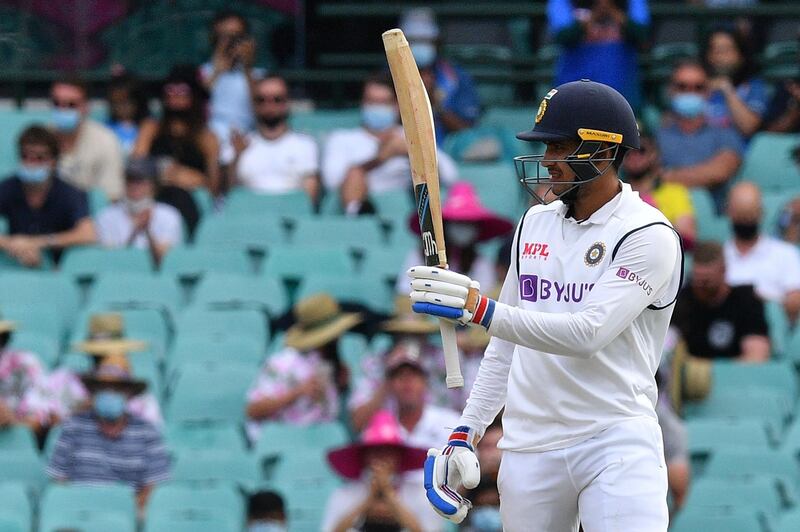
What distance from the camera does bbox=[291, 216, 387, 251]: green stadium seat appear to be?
11023 millimetres

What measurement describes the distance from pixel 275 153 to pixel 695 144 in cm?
285

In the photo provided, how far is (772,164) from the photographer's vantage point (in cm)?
1127

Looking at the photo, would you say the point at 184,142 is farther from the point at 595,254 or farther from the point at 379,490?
the point at 595,254

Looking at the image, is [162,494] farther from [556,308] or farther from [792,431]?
[556,308]

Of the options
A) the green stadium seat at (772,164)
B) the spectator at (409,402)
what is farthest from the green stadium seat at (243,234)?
the green stadium seat at (772,164)

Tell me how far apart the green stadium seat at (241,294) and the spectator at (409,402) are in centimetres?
140

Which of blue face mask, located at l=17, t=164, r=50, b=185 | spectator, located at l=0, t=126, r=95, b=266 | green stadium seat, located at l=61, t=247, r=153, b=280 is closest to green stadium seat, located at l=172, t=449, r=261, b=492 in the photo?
green stadium seat, located at l=61, t=247, r=153, b=280

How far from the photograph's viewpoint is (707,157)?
444 inches

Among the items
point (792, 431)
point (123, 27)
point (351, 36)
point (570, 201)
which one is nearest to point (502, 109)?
point (351, 36)

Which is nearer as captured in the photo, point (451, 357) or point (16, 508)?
point (451, 357)

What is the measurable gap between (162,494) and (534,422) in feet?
13.2

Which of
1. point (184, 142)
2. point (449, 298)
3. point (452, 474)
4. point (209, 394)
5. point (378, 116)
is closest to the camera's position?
point (449, 298)

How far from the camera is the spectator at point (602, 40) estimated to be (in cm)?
1067

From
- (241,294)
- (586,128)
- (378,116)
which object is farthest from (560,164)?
(378,116)
